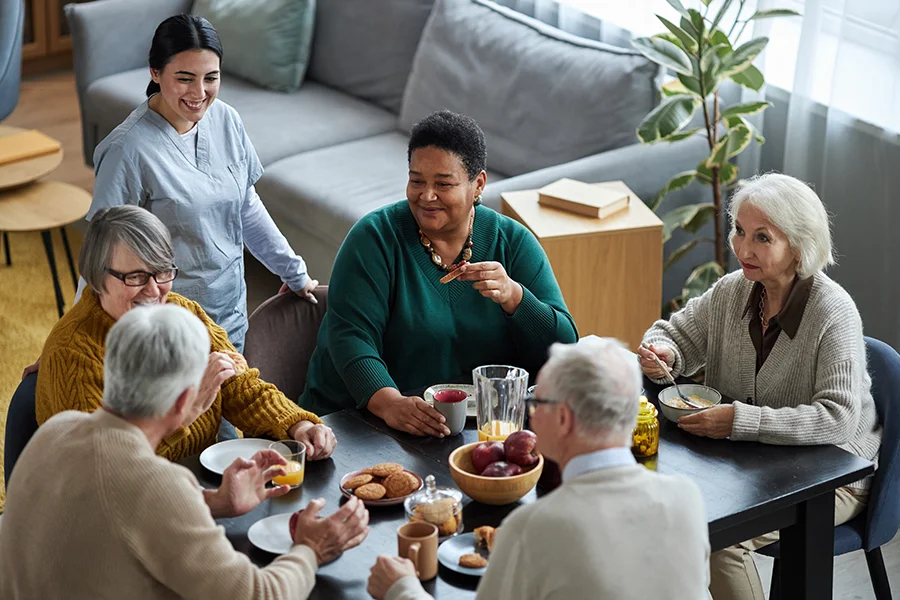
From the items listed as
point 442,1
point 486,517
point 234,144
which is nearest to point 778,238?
point 486,517

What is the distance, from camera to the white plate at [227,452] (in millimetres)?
2232

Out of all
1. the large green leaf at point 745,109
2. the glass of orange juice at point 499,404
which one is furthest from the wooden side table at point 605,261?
the glass of orange juice at point 499,404

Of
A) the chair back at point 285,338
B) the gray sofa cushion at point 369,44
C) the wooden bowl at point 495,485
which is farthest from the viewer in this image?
the gray sofa cushion at point 369,44

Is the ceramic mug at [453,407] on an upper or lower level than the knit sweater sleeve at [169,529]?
lower

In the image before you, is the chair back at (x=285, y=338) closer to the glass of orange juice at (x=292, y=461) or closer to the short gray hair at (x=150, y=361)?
the glass of orange juice at (x=292, y=461)

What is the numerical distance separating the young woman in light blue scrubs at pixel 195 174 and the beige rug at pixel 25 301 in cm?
118

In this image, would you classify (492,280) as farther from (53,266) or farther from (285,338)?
(53,266)

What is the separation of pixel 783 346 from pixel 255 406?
1107 mm

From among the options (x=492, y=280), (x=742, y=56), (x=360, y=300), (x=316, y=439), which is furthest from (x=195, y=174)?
(x=742, y=56)

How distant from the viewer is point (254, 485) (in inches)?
80.4

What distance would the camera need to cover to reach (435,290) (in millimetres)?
2701

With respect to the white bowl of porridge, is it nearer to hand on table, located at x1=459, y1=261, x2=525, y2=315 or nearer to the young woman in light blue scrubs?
hand on table, located at x1=459, y1=261, x2=525, y2=315

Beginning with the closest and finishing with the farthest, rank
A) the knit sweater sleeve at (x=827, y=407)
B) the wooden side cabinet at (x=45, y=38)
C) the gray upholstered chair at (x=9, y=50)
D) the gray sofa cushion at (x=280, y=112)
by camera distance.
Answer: the knit sweater sleeve at (x=827, y=407)
the gray sofa cushion at (x=280, y=112)
the gray upholstered chair at (x=9, y=50)
the wooden side cabinet at (x=45, y=38)

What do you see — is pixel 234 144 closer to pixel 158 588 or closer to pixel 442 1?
pixel 158 588
